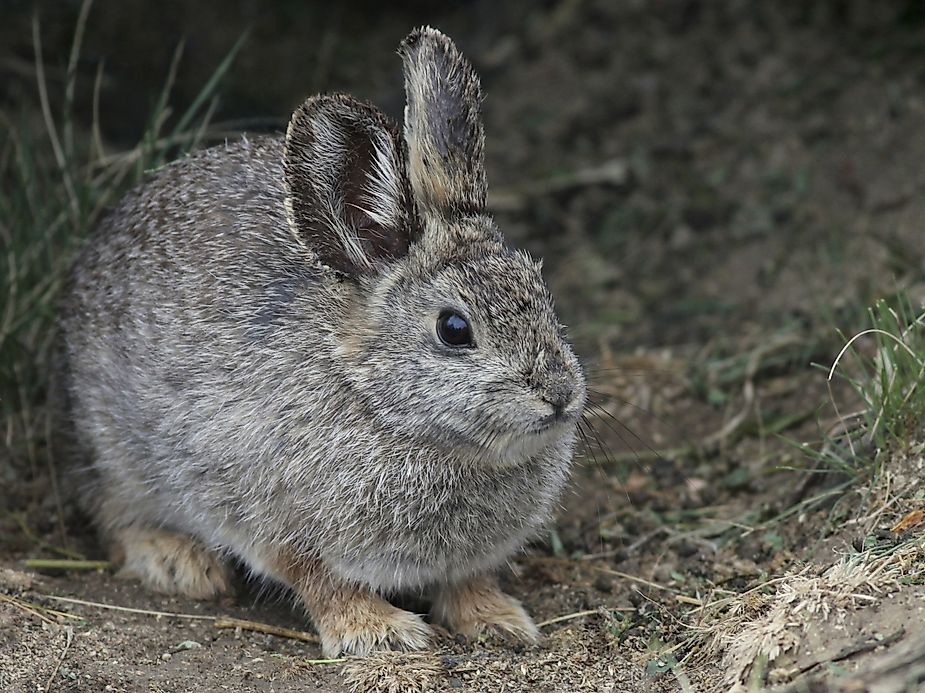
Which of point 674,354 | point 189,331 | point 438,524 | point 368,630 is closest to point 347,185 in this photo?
point 189,331

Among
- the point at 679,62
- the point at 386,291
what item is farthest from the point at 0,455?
the point at 679,62

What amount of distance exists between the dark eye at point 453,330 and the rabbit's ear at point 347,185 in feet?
1.26

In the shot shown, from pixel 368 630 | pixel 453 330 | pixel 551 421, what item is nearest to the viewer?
pixel 551 421

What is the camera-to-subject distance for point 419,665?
482 cm

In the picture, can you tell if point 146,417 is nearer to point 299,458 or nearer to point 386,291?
point 299,458

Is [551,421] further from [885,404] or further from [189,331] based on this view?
[189,331]

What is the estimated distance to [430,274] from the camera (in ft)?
15.9

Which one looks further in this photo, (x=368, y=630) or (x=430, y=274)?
(x=368, y=630)

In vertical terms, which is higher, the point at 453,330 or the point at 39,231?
the point at 39,231

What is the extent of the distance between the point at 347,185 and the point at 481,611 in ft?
6.01

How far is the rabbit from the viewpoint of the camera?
4695 mm

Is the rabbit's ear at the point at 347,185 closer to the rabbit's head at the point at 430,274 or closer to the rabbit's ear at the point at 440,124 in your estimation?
the rabbit's head at the point at 430,274

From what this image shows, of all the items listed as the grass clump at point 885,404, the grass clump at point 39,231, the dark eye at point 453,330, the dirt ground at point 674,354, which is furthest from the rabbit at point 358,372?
the grass clump at point 885,404

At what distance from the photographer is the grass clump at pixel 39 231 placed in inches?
249
